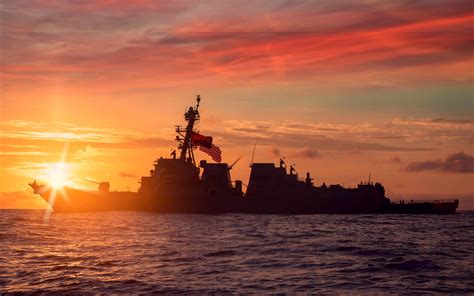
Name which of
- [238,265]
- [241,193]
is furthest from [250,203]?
[238,265]

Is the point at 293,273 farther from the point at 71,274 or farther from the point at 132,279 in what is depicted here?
the point at 71,274

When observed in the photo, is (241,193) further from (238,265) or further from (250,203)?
(238,265)

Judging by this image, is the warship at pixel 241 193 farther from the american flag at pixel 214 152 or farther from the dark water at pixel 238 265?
the dark water at pixel 238 265

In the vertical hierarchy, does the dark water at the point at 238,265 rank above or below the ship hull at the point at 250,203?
below

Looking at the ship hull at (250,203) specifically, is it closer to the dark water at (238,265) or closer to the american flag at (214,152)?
the american flag at (214,152)

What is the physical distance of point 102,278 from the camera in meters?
15.4

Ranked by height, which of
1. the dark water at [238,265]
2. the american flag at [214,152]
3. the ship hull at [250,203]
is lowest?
the dark water at [238,265]

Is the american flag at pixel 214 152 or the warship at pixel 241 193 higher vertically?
the american flag at pixel 214 152

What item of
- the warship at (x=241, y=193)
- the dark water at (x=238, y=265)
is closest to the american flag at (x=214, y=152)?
the warship at (x=241, y=193)

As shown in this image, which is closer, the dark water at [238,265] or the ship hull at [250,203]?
the dark water at [238,265]

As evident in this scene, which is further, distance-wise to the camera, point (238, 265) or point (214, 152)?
point (214, 152)

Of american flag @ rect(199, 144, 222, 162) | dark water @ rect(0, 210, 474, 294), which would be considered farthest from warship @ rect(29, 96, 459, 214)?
dark water @ rect(0, 210, 474, 294)

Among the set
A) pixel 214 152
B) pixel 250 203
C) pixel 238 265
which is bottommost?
pixel 238 265

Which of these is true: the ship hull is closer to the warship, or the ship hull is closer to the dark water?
the warship
